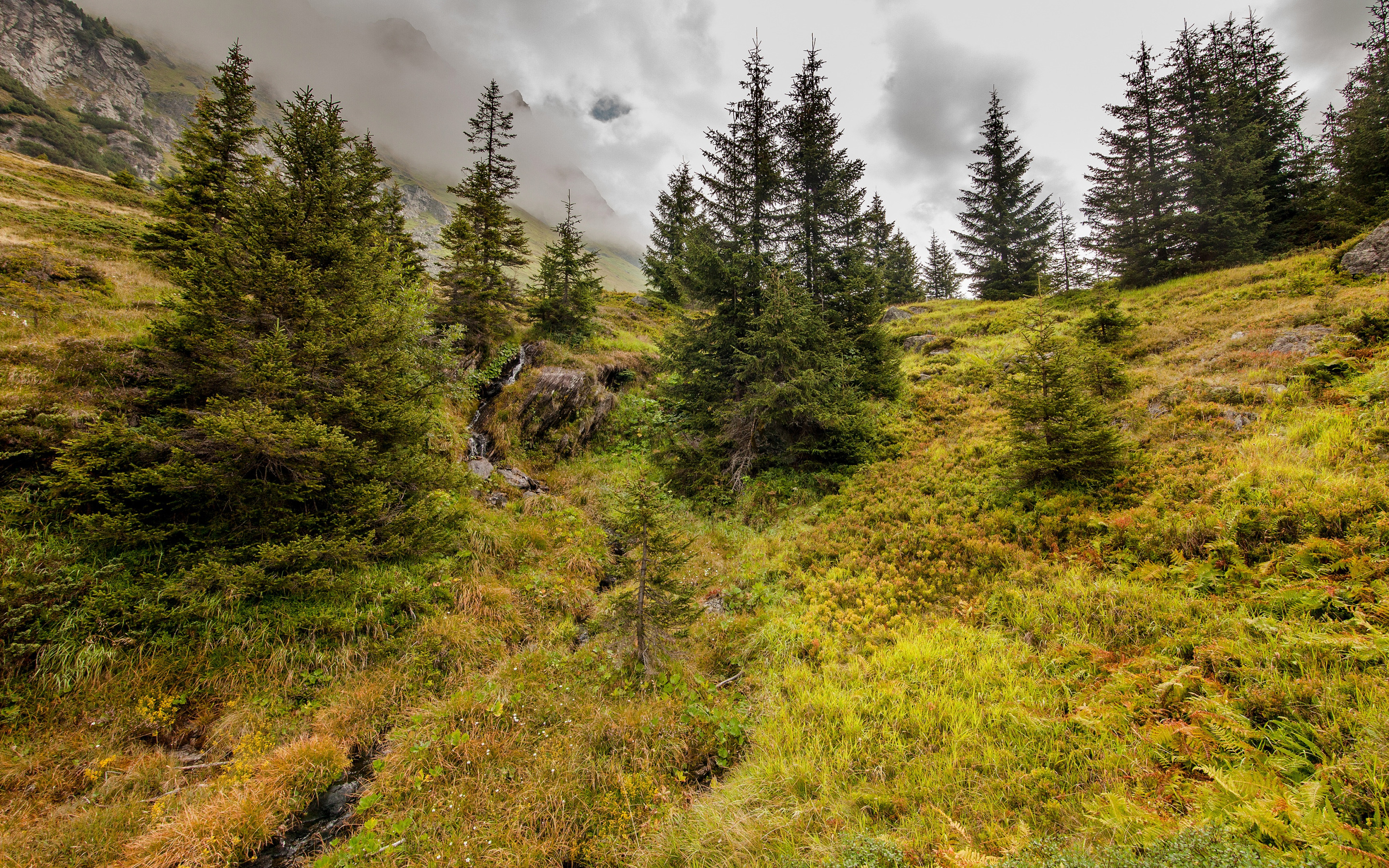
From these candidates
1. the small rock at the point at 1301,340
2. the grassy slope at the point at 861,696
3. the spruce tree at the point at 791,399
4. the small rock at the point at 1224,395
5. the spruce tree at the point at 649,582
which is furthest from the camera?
the spruce tree at the point at 791,399

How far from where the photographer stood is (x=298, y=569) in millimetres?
6633

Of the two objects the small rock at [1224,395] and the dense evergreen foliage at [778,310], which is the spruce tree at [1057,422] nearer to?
the small rock at [1224,395]

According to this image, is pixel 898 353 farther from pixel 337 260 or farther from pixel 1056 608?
pixel 337 260

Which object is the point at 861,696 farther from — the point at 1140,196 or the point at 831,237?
the point at 1140,196

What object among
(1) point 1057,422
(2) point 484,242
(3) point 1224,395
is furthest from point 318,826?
(2) point 484,242

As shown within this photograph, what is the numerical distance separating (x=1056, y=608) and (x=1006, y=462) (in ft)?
12.4

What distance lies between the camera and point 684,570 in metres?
9.05

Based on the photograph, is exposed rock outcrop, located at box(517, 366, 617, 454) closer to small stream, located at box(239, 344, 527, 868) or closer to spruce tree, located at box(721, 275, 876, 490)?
spruce tree, located at box(721, 275, 876, 490)

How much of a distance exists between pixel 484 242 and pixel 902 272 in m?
31.0

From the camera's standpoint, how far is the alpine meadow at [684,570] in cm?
389

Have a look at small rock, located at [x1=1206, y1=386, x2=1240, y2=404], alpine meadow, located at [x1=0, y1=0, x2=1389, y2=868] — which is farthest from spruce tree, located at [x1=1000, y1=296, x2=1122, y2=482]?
small rock, located at [x1=1206, y1=386, x2=1240, y2=404]

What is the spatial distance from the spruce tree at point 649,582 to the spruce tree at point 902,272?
3079 centimetres

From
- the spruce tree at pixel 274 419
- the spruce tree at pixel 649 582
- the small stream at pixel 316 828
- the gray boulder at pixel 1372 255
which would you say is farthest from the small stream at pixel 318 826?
the gray boulder at pixel 1372 255

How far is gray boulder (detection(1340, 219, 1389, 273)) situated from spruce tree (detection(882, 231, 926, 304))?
796 inches
